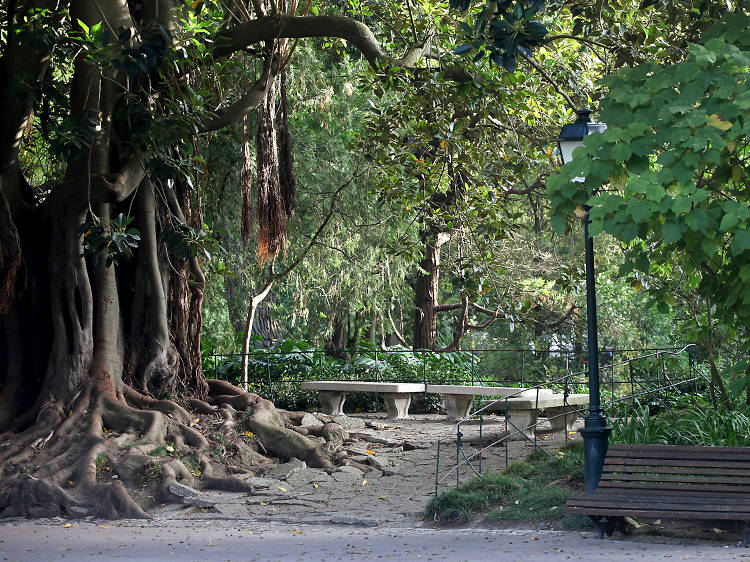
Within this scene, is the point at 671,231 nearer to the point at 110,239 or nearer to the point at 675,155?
the point at 675,155

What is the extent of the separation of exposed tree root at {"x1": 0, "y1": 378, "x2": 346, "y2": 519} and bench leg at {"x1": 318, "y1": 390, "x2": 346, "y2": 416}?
4004 millimetres

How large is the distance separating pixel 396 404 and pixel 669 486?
916 cm

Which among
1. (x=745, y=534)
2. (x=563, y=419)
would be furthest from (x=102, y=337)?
(x=745, y=534)

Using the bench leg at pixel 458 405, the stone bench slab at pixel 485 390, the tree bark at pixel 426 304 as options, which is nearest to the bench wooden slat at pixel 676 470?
the stone bench slab at pixel 485 390

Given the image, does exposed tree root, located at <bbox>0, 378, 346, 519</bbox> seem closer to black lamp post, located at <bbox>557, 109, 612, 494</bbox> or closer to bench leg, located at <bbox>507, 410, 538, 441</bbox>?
bench leg, located at <bbox>507, 410, 538, 441</bbox>

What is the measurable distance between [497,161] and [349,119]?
22.0 ft

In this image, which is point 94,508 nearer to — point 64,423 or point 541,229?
point 64,423

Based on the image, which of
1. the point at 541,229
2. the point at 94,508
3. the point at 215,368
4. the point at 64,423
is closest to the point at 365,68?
the point at 215,368

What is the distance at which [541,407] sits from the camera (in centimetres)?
1316

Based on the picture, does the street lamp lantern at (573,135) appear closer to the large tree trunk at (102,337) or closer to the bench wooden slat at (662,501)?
the bench wooden slat at (662,501)

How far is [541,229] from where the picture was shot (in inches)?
954

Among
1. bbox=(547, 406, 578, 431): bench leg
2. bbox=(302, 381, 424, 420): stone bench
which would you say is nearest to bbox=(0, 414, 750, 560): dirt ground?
bbox=(547, 406, 578, 431): bench leg

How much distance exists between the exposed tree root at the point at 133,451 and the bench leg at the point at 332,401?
4004 millimetres

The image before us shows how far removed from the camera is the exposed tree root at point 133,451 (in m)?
9.23
